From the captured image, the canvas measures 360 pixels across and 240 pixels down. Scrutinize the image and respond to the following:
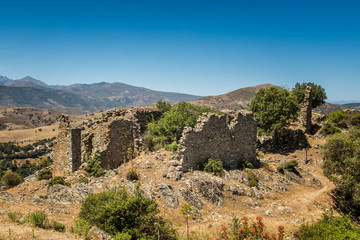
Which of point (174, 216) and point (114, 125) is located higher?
point (114, 125)

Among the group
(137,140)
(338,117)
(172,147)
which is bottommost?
(172,147)

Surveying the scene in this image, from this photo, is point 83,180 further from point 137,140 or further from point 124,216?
point 124,216

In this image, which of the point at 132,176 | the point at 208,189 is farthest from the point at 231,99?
the point at 132,176

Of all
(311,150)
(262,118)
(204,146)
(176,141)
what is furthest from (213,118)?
(311,150)

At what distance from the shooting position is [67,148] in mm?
17062

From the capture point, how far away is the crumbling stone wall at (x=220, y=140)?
53.2 ft

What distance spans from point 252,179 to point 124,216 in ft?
39.5

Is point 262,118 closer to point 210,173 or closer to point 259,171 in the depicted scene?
point 259,171

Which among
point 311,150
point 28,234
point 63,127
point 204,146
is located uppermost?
point 63,127

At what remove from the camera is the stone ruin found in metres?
16.7

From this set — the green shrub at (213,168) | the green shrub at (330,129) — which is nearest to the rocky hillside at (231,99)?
the green shrub at (330,129)

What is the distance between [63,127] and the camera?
17453mm

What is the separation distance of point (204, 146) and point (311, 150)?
2230cm

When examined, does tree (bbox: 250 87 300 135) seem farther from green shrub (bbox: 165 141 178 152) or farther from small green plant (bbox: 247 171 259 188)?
green shrub (bbox: 165 141 178 152)
